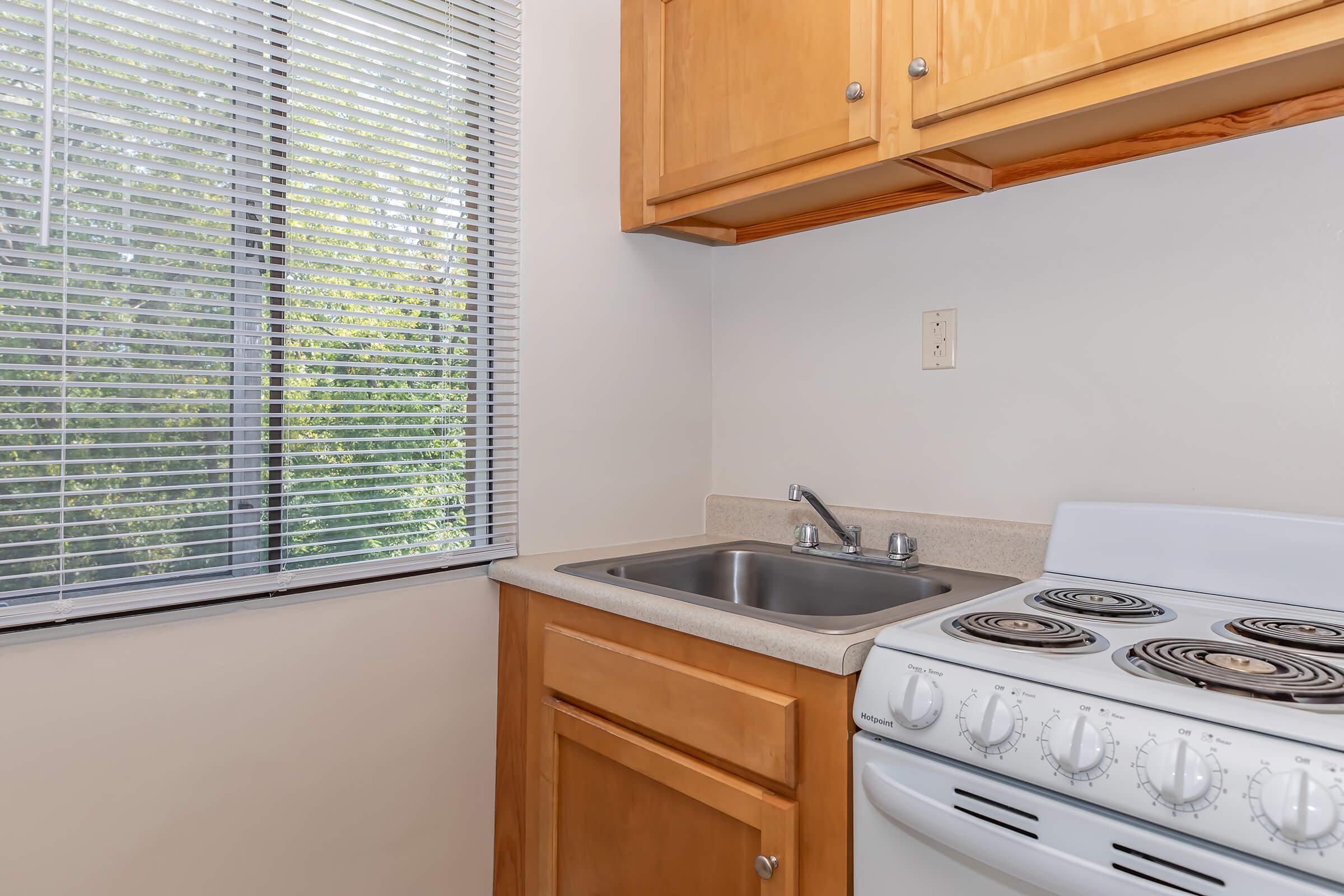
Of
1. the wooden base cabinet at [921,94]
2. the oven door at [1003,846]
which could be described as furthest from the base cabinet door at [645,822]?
the wooden base cabinet at [921,94]

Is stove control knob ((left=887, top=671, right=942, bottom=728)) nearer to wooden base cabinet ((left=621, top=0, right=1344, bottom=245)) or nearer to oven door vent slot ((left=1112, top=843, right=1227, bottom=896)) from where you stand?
oven door vent slot ((left=1112, top=843, right=1227, bottom=896))

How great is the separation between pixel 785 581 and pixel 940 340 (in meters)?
0.60

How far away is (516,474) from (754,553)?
55cm

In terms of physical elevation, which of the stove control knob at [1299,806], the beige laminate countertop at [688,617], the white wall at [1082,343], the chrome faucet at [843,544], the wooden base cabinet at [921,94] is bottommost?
the stove control knob at [1299,806]

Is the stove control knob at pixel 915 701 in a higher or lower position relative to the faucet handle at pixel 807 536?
lower

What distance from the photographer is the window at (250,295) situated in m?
1.09

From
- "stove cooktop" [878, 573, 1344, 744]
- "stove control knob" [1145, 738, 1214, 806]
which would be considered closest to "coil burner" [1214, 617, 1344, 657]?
"stove cooktop" [878, 573, 1344, 744]

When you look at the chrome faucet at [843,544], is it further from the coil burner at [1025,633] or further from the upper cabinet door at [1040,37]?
the upper cabinet door at [1040,37]

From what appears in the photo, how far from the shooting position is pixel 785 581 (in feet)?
5.49

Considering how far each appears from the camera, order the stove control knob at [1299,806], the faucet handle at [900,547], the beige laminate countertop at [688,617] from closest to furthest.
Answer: the stove control knob at [1299,806], the beige laminate countertop at [688,617], the faucet handle at [900,547]

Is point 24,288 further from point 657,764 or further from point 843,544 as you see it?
point 843,544

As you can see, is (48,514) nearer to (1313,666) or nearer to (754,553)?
(754,553)

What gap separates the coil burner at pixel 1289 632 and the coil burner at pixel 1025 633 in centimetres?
18

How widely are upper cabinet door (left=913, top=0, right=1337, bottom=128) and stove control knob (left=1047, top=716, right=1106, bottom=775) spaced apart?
836 mm
